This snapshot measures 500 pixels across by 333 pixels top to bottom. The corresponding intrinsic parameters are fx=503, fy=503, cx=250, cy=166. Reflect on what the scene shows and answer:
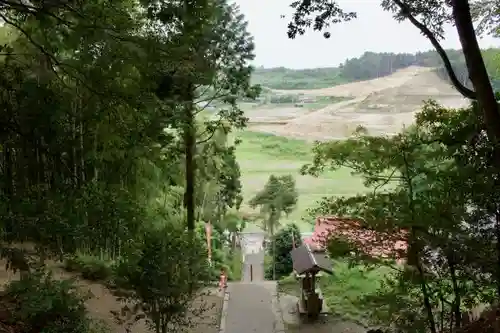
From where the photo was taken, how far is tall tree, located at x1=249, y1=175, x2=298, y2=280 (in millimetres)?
11359

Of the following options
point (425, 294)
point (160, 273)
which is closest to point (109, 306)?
point (160, 273)

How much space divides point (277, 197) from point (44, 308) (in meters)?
7.57

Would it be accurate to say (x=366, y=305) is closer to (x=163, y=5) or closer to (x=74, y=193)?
(x=74, y=193)

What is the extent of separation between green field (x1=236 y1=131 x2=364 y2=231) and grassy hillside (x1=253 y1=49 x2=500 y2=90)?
1.40 metres

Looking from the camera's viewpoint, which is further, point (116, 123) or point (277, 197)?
point (277, 197)

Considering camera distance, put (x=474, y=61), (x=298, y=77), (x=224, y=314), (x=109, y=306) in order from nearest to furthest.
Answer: (x=474, y=61), (x=109, y=306), (x=224, y=314), (x=298, y=77)

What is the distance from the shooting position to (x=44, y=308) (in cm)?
421

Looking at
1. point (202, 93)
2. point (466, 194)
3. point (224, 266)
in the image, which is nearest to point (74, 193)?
point (466, 194)

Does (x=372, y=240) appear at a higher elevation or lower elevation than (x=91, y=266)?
higher

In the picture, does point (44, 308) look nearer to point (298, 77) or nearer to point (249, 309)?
point (249, 309)

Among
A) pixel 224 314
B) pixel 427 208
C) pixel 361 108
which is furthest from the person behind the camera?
pixel 361 108

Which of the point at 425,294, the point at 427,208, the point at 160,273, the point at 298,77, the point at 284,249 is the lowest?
the point at 284,249

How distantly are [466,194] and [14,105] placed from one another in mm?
4380

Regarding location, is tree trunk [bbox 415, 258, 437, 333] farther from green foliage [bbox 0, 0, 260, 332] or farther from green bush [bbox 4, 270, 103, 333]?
green bush [bbox 4, 270, 103, 333]
